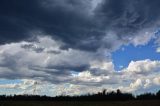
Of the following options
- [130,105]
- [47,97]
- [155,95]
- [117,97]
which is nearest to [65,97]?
[47,97]

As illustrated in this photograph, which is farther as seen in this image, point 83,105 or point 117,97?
point 117,97

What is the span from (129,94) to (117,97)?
7355mm

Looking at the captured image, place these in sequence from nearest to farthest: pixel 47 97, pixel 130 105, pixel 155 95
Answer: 1. pixel 130 105
2. pixel 155 95
3. pixel 47 97

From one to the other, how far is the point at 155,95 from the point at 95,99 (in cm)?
2590

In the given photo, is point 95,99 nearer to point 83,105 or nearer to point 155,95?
point 155,95

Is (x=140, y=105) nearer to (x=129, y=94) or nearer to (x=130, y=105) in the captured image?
(x=130, y=105)

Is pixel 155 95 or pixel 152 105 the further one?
pixel 155 95

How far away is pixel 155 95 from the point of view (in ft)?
493

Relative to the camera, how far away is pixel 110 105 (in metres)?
113

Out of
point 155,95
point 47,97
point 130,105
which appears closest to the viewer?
point 130,105

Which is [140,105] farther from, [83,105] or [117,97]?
[117,97]

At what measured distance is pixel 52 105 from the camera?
377 feet

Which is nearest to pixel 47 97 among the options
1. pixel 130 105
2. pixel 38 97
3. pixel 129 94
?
pixel 38 97

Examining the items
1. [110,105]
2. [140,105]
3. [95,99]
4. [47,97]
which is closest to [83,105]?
[110,105]
